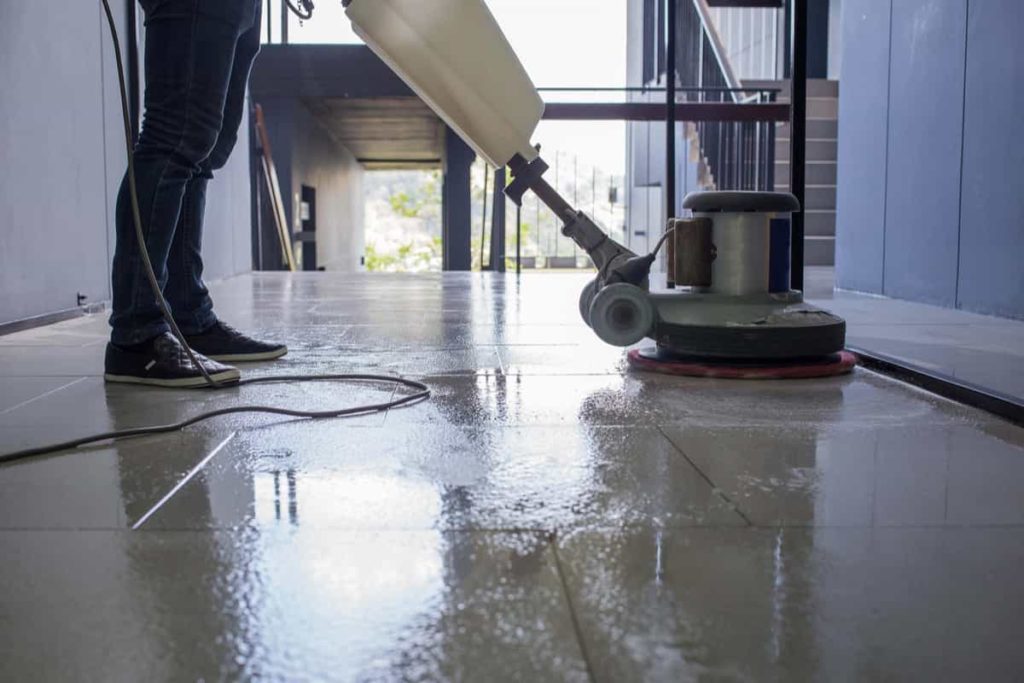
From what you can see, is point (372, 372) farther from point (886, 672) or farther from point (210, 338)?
point (886, 672)

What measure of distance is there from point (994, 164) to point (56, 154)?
270cm

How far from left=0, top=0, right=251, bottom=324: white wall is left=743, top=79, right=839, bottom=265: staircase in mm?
4738

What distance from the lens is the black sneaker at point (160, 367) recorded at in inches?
62.8

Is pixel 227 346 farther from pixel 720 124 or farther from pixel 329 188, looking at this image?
pixel 329 188

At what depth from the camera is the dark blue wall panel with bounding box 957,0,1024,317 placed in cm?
286

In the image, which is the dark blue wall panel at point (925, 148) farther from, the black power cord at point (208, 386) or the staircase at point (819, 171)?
the staircase at point (819, 171)

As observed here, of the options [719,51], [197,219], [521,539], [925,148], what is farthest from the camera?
[719,51]

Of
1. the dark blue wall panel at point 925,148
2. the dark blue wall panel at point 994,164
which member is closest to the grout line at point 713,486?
the dark blue wall panel at point 994,164

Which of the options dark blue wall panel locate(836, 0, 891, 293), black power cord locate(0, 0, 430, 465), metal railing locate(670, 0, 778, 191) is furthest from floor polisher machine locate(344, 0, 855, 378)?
metal railing locate(670, 0, 778, 191)

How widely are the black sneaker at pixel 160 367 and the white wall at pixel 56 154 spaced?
1.05 meters

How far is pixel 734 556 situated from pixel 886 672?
20 cm

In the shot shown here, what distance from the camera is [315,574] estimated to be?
28.3 inches

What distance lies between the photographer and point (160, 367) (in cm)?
160

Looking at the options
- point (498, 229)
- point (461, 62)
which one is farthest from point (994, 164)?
point (498, 229)
